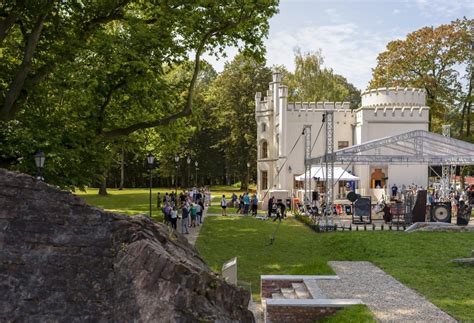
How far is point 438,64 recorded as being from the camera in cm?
4316

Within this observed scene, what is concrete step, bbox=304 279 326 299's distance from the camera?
32.1ft

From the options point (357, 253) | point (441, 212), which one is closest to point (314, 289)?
point (357, 253)

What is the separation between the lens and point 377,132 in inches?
1415

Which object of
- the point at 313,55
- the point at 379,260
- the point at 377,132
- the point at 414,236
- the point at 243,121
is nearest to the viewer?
the point at 379,260

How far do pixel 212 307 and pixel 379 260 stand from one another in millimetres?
10448

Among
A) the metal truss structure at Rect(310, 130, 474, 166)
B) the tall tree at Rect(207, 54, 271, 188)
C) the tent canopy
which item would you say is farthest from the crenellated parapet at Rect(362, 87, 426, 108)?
the tall tree at Rect(207, 54, 271, 188)

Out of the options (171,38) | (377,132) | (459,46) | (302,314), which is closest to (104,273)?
(302,314)

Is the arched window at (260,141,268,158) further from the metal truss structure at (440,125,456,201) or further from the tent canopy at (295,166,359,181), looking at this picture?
the metal truss structure at (440,125,456,201)

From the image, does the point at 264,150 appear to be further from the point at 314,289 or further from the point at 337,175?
the point at 314,289

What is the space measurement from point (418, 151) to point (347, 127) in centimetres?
1370

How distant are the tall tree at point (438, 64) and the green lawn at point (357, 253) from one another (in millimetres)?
25573

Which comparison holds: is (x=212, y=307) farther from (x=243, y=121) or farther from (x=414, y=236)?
(x=243, y=121)

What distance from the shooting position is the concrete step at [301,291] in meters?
10.2

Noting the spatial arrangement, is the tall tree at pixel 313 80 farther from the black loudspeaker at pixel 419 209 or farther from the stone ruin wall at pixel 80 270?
the stone ruin wall at pixel 80 270
